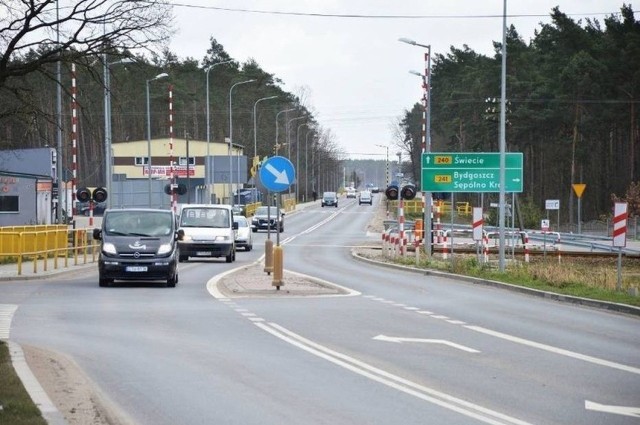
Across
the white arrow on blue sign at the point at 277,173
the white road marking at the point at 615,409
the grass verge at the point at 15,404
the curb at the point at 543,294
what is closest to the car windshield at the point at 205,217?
the curb at the point at 543,294

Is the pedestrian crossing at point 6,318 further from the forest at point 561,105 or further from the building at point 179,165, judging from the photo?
the building at point 179,165

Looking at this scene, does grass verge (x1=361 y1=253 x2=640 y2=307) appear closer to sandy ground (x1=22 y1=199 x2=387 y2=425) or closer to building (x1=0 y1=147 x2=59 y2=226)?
sandy ground (x1=22 y1=199 x2=387 y2=425)

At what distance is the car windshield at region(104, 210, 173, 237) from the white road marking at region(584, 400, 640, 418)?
20.0 metres

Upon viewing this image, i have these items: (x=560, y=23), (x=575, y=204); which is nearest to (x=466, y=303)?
(x=560, y=23)

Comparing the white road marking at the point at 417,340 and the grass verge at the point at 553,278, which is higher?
the white road marking at the point at 417,340

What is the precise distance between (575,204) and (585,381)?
3389 inches

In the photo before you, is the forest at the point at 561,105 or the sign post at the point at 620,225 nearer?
the sign post at the point at 620,225

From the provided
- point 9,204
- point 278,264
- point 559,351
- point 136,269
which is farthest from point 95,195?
point 559,351

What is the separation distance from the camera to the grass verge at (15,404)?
913 cm

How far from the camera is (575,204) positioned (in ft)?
320

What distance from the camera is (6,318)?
19969mm

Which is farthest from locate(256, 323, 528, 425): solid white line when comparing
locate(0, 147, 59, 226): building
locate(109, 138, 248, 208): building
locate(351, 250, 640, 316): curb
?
locate(109, 138, 248, 208): building

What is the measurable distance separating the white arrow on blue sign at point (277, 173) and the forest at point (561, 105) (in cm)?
4674

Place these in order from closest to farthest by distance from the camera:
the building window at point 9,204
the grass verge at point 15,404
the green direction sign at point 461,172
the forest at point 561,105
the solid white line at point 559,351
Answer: the grass verge at point 15,404
the solid white line at point 559,351
the green direction sign at point 461,172
the building window at point 9,204
the forest at point 561,105
